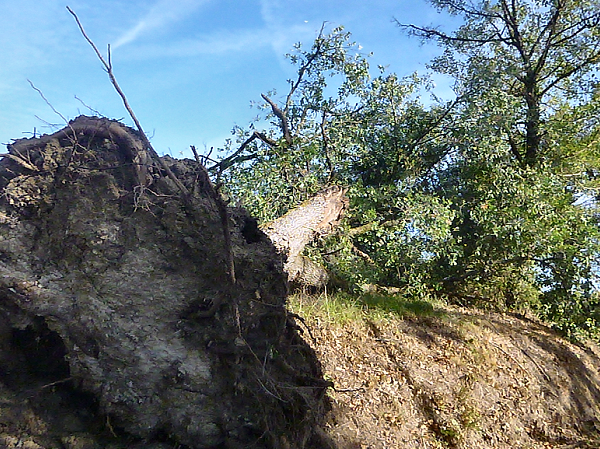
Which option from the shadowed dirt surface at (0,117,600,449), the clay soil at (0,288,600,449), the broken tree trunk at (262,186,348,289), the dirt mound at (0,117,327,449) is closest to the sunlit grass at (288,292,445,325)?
the clay soil at (0,288,600,449)

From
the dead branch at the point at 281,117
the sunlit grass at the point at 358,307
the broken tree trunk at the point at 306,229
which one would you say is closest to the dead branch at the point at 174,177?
the broken tree trunk at the point at 306,229

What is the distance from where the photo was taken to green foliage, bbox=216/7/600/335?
376 inches

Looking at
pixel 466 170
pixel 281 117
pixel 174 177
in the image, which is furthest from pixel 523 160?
pixel 174 177

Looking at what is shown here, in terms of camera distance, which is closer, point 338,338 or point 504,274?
point 338,338

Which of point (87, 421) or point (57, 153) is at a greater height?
point (57, 153)

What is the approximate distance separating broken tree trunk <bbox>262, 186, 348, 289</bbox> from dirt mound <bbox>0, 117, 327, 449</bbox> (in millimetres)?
1664

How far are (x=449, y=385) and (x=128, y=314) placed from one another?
536 cm

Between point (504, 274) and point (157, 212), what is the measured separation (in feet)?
27.8

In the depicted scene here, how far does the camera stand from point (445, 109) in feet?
35.7

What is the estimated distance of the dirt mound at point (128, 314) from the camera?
4277mm

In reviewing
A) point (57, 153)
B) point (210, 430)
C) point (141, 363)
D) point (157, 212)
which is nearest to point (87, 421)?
point (141, 363)

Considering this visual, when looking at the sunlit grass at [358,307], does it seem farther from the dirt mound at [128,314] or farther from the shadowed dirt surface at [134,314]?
the dirt mound at [128,314]

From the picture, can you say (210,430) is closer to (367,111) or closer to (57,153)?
(57,153)

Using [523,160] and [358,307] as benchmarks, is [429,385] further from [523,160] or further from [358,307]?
[523,160]
